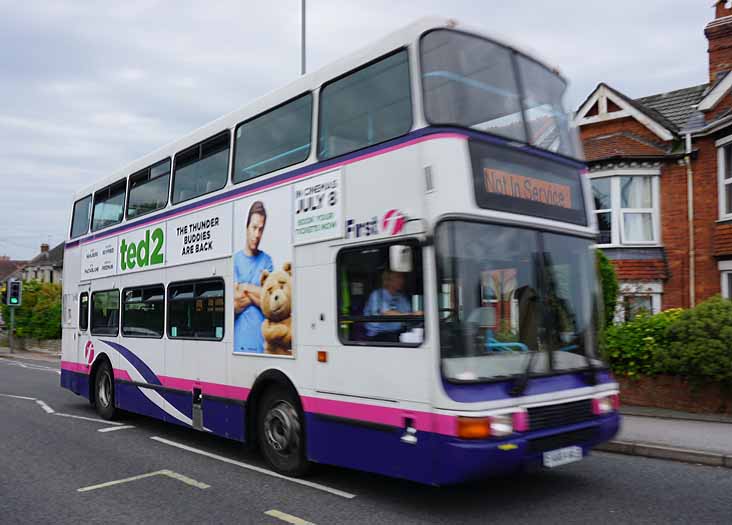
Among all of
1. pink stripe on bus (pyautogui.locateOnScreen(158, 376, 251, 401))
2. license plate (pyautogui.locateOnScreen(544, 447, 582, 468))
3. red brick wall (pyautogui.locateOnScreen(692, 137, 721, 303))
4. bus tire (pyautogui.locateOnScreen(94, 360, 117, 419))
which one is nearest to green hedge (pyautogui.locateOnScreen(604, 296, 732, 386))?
license plate (pyautogui.locateOnScreen(544, 447, 582, 468))

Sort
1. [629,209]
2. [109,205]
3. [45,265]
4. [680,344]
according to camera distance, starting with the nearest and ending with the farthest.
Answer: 1. [680,344]
2. [109,205]
3. [629,209]
4. [45,265]

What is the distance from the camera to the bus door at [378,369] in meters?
5.36

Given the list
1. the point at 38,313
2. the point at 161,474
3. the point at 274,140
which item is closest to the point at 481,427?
the point at 161,474

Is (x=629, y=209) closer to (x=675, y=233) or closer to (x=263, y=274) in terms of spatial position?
(x=675, y=233)

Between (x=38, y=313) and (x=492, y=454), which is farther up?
(x=38, y=313)

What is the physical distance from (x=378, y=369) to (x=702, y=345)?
21.5 feet

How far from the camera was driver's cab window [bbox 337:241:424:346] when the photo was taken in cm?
543

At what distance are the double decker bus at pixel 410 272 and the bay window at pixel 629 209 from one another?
12.2m

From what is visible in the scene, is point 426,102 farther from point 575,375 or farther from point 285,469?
point 285,469

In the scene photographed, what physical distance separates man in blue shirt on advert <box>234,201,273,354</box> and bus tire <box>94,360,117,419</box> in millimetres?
4256

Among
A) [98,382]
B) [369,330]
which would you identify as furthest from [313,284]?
[98,382]

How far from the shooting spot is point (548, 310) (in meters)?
5.85

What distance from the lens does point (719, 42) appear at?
18.8 metres

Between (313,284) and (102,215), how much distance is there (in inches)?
261
